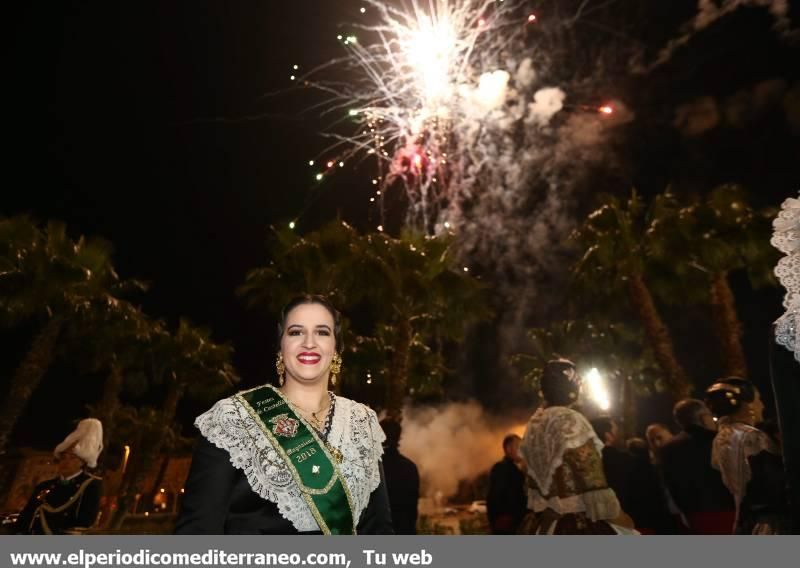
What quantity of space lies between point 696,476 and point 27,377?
1784 centimetres

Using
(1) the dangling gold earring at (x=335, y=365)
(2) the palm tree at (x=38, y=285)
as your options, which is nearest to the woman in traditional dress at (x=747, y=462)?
(1) the dangling gold earring at (x=335, y=365)

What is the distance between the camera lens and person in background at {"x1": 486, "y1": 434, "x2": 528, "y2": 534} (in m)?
5.84

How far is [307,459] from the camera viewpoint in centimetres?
253

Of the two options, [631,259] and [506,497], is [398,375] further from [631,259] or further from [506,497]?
[506,497]

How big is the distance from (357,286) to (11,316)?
10126mm

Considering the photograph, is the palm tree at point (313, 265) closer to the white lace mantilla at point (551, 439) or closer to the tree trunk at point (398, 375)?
the tree trunk at point (398, 375)

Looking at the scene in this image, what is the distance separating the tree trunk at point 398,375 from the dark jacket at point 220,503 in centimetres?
1423

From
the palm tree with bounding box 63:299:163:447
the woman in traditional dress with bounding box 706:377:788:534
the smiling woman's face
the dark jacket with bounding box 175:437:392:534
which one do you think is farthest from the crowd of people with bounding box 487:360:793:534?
the palm tree with bounding box 63:299:163:447

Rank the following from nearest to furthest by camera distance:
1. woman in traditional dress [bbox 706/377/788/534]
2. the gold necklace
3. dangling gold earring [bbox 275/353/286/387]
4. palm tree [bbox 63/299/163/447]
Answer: the gold necklace < dangling gold earring [bbox 275/353/286/387] < woman in traditional dress [bbox 706/377/788/534] < palm tree [bbox 63/299/163/447]

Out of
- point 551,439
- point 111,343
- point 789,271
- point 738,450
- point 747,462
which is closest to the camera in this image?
point 789,271

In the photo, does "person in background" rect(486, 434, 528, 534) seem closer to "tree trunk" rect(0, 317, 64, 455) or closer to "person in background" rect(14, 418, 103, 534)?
"person in background" rect(14, 418, 103, 534)

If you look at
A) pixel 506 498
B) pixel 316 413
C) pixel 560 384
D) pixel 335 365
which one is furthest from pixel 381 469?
pixel 506 498

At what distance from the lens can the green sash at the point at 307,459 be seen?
2.43 meters

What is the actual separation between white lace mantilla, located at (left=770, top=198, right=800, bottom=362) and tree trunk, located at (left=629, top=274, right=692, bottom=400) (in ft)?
53.2
